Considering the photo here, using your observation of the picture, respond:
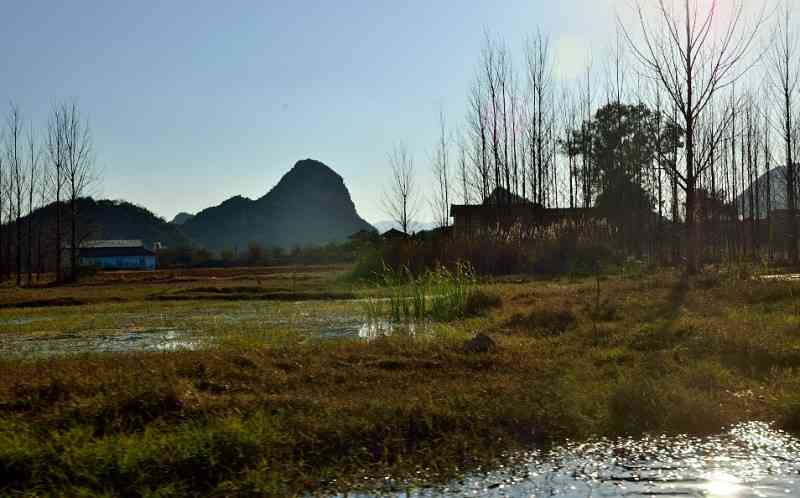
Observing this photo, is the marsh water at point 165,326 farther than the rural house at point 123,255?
No

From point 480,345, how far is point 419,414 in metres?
2.38

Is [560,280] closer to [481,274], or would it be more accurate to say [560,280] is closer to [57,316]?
[481,274]

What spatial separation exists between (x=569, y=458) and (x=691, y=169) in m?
11.8

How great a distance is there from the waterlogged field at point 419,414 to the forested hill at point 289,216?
98.4m

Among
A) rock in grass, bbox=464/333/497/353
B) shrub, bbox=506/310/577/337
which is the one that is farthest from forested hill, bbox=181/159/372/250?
rock in grass, bbox=464/333/497/353

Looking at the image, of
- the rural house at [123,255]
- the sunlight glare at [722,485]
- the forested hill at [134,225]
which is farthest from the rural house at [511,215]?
the forested hill at [134,225]

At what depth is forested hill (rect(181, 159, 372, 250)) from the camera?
10888 cm

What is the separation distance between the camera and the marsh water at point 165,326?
26.8 feet

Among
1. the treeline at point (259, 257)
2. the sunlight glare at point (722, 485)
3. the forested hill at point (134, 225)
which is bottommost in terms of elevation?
the sunlight glare at point (722, 485)

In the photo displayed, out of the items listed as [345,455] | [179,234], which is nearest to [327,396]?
[345,455]

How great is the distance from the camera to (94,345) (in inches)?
320

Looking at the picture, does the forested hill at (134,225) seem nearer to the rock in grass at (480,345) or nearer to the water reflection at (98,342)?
the water reflection at (98,342)

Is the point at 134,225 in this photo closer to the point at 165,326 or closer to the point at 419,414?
the point at 165,326

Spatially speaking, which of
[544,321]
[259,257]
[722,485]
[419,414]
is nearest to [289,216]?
[259,257]
